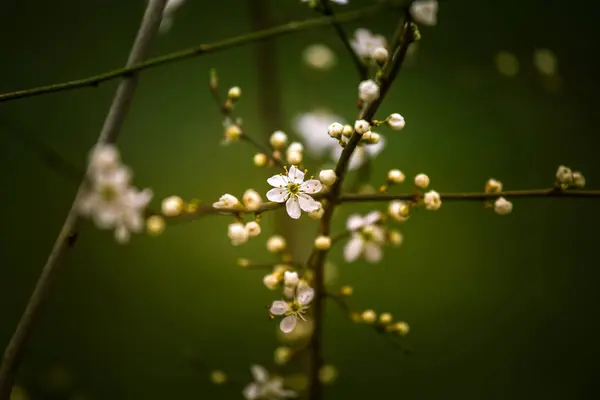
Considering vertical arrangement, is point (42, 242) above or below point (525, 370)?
above

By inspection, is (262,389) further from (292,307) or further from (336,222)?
(336,222)

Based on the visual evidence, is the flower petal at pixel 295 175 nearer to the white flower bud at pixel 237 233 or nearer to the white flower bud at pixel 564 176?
the white flower bud at pixel 237 233

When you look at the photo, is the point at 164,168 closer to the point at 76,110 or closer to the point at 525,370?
the point at 76,110

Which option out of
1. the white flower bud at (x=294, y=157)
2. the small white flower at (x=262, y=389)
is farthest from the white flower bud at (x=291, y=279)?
the small white flower at (x=262, y=389)

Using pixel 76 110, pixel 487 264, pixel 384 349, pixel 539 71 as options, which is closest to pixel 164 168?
pixel 76 110

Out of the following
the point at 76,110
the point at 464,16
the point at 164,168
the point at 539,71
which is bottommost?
the point at 164,168
